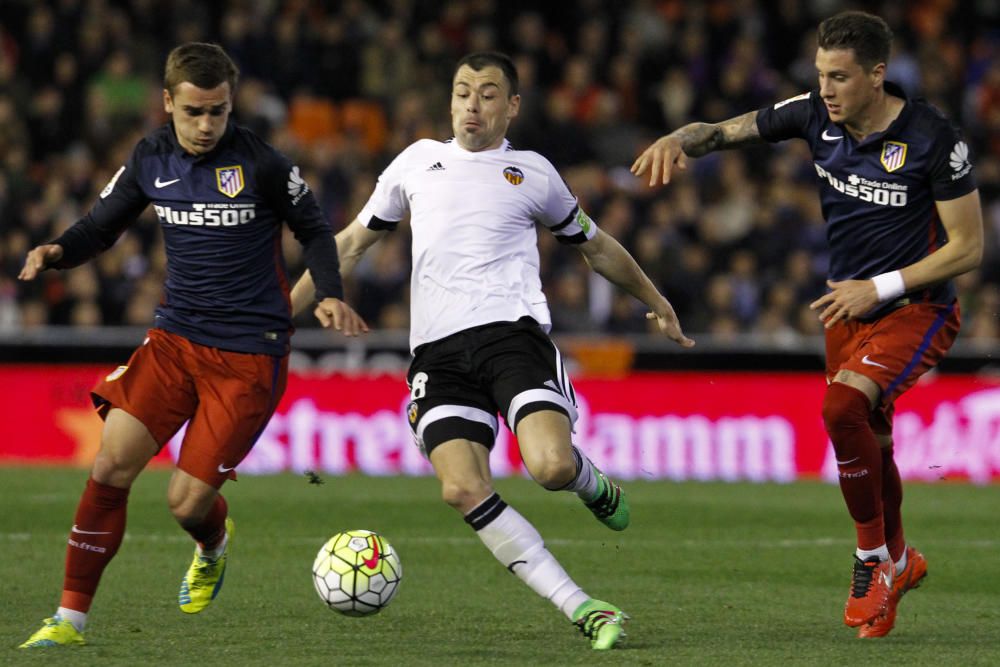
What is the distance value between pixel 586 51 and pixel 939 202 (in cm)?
1346

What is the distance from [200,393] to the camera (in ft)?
23.1

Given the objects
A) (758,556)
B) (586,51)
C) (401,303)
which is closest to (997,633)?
(758,556)

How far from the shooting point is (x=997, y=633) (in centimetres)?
701

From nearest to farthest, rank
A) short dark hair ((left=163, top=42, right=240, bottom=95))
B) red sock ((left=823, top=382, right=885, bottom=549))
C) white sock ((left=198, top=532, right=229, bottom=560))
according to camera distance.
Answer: short dark hair ((left=163, top=42, right=240, bottom=95))
red sock ((left=823, top=382, right=885, bottom=549))
white sock ((left=198, top=532, right=229, bottom=560))

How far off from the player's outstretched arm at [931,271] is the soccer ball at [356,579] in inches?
78.0

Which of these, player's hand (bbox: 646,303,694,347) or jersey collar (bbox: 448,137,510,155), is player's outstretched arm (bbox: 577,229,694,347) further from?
jersey collar (bbox: 448,137,510,155)

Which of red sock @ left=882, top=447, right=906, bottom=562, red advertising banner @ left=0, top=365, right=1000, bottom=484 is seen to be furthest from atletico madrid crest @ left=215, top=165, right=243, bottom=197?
red advertising banner @ left=0, top=365, right=1000, bottom=484

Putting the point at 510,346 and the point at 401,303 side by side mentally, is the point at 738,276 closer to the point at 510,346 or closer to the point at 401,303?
the point at 401,303

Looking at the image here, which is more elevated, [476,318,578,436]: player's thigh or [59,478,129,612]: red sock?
[476,318,578,436]: player's thigh

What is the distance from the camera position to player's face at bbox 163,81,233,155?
6.85 m

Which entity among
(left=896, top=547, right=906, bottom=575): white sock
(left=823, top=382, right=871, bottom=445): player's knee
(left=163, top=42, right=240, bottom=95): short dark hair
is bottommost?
(left=896, top=547, right=906, bottom=575): white sock

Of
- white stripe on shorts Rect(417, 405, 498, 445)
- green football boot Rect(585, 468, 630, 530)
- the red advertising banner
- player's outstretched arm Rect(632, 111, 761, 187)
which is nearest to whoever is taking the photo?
white stripe on shorts Rect(417, 405, 498, 445)

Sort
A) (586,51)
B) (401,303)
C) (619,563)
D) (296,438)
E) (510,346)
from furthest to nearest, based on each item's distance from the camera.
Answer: (586,51) → (401,303) → (296,438) → (619,563) → (510,346)

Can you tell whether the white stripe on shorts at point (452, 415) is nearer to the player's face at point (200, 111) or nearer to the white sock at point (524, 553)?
the white sock at point (524, 553)
